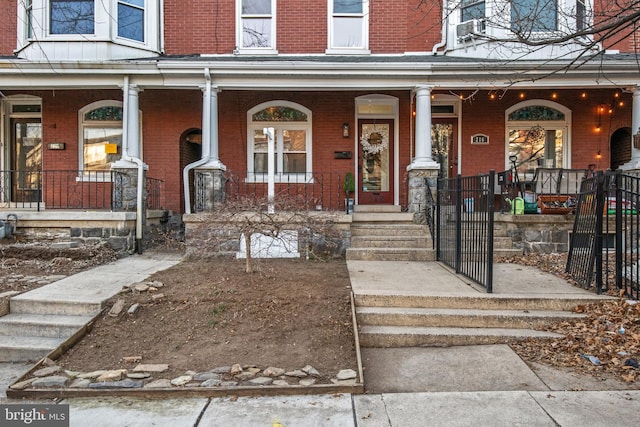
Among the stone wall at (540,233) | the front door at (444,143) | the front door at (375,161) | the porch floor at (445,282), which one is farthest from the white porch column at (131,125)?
the stone wall at (540,233)

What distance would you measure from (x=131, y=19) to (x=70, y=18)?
1266mm

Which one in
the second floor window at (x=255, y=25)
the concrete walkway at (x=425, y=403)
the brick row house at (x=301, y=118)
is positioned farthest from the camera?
the second floor window at (x=255, y=25)

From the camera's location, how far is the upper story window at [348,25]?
10.1 m

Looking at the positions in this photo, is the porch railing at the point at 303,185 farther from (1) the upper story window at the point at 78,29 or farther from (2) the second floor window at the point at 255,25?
(1) the upper story window at the point at 78,29

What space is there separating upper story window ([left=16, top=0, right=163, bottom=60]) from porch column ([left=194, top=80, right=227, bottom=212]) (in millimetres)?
2621

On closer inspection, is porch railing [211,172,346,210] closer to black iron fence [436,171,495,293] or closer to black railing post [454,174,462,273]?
black iron fence [436,171,495,293]

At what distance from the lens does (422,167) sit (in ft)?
28.0

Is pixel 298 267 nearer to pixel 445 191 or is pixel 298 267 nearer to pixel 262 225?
pixel 262 225

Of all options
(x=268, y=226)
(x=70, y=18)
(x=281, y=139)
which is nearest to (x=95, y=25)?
(x=70, y=18)

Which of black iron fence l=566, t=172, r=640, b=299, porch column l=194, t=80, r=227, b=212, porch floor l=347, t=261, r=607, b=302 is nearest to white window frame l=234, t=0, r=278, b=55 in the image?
porch column l=194, t=80, r=227, b=212

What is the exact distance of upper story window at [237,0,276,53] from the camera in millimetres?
10133

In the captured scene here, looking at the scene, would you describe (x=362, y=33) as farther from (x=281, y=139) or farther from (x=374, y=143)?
(x=281, y=139)

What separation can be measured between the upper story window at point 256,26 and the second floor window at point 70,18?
10.9 ft

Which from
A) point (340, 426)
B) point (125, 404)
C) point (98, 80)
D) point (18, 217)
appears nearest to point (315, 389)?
point (340, 426)
